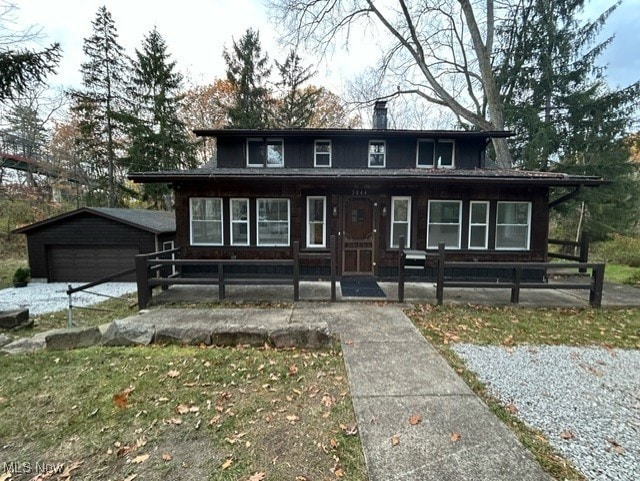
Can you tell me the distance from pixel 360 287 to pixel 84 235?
9380mm

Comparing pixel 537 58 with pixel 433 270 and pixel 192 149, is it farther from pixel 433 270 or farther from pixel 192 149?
pixel 192 149

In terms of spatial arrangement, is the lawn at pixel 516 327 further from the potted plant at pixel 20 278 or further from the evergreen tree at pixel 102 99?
the evergreen tree at pixel 102 99

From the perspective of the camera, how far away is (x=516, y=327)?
511 centimetres

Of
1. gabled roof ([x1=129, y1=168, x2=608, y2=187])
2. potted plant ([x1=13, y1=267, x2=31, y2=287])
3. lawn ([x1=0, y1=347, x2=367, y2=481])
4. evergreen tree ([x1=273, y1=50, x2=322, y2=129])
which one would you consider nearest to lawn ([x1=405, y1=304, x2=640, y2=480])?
lawn ([x1=0, y1=347, x2=367, y2=481])

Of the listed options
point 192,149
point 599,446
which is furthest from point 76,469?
point 192,149

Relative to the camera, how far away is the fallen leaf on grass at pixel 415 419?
→ 8.31 feet

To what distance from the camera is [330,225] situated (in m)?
8.49

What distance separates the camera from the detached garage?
32.1ft

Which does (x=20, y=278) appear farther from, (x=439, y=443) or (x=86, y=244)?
(x=439, y=443)

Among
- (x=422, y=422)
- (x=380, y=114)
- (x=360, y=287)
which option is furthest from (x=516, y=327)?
(x=380, y=114)

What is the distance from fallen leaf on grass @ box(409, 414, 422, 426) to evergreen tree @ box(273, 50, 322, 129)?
64.6 feet

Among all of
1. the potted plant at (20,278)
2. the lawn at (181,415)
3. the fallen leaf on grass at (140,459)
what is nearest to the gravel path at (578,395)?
the lawn at (181,415)

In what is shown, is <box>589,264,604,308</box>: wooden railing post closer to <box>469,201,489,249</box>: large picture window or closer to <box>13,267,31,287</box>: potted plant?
<box>469,201,489,249</box>: large picture window

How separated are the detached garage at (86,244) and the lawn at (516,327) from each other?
8.95m
